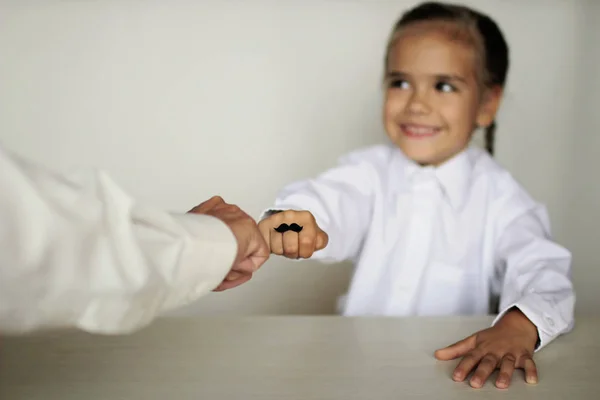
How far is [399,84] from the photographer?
32.8 inches

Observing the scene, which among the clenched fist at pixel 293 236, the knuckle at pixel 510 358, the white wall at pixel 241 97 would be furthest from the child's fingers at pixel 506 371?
the white wall at pixel 241 97

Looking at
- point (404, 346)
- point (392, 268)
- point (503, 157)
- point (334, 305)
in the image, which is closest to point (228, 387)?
point (404, 346)

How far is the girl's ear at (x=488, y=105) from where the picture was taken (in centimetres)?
85

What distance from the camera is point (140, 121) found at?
3.33 feet

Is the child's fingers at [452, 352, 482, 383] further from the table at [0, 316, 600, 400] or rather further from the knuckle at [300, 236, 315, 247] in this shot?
the knuckle at [300, 236, 315, 247]

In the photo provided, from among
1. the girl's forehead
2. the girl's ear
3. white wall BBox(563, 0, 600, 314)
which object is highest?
the girl's forehead

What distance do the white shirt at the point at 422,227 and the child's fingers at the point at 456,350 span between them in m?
0.25

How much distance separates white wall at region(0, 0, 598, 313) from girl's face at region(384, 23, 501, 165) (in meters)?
0.22

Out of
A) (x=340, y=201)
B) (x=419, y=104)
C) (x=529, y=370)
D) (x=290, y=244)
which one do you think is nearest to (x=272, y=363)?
(x=290, y=244)

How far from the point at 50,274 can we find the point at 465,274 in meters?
0.61

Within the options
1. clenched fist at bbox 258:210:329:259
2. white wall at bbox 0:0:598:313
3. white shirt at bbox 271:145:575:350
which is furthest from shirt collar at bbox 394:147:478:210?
clenched fist at bbox 258:210:329:259

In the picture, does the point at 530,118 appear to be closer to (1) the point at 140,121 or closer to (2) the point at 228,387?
(1) the point at 140,121

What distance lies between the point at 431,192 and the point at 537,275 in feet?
0.66

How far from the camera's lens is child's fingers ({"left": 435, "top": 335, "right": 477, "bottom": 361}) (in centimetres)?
53
